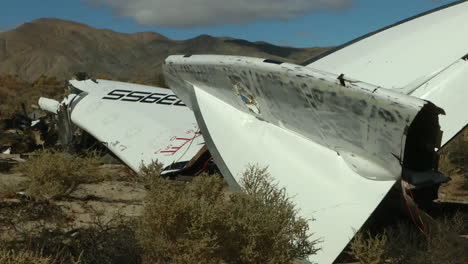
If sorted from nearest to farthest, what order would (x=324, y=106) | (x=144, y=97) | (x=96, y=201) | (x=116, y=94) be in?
(x=324, y=106) → (x=96, y=201) → (x=144, y=97) → (x=116, y=94)

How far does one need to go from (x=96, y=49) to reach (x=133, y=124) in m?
111

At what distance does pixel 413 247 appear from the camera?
4277 millimetres

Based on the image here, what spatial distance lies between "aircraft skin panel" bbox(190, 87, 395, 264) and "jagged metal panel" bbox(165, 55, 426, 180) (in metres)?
0.11

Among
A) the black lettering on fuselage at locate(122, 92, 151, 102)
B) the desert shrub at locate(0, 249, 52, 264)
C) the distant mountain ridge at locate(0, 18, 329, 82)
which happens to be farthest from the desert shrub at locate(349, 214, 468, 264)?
the distant mountain ridge at locate(0, 18, 329, 82)

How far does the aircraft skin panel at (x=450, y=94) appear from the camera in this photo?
487 centimetres

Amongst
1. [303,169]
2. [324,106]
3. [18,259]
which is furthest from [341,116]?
[18,259]

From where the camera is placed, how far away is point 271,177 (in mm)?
5027

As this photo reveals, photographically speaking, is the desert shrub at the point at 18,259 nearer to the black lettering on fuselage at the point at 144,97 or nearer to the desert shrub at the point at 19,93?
the black lettering on fuselage at the point at 144,97

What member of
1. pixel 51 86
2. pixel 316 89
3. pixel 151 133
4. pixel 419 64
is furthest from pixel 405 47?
pixel 51 86

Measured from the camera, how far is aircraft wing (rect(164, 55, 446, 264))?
13.4ft

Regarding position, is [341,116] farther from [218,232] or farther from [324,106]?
[218,232]

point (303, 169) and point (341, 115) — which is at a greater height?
point (341, 115)

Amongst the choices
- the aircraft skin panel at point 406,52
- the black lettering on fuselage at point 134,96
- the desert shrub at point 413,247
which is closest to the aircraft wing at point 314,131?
the desert shrub at point 413,247

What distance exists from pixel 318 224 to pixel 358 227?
15.6 inches
